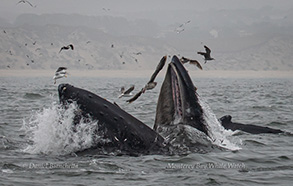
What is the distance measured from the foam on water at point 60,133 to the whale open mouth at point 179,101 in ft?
4.38

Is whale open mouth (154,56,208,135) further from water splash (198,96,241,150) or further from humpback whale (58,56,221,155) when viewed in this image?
water splash (198,96,241,150)

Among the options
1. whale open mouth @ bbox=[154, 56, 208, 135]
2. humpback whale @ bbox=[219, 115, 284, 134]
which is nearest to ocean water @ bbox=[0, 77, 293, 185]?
whale open mouth @ bbox=[154, 56, 208, 135]

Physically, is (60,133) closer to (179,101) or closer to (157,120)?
(157,120)

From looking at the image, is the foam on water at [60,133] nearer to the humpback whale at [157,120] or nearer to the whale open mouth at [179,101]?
the humpback whale at [157,120]

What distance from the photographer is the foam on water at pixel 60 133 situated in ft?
25.7

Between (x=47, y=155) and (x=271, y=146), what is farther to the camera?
(x=271, y=146)

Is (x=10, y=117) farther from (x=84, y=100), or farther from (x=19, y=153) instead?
(x=84, y=100)

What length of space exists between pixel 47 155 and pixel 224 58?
130 m

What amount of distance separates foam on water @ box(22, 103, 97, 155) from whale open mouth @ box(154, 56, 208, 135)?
134 centimetres

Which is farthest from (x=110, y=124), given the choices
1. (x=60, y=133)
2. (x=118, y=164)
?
(x=60, y=133)

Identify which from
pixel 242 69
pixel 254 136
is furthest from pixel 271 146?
pixel 242 69

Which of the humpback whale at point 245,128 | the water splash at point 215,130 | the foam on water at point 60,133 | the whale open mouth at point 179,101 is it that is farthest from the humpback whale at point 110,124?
the humpback whale at point 245,128

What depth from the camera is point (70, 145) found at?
848cm

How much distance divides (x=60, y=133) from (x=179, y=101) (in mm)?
1855
